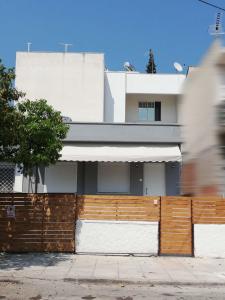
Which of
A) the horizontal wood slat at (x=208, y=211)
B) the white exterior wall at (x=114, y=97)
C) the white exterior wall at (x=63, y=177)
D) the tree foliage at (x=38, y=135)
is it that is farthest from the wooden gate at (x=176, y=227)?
the white exterior wall at (x=114, y=97)

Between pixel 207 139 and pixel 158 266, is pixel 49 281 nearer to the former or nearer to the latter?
pixel 158 266

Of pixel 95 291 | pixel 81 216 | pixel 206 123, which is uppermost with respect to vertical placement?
pixel 206 123

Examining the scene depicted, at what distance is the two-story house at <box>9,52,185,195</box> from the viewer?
21.6m

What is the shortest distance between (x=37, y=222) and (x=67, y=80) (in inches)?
487

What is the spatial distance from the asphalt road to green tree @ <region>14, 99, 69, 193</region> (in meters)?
4.13

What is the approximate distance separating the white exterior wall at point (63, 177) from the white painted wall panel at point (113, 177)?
4.00ft

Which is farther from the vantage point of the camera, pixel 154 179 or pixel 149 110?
pixel 149 110

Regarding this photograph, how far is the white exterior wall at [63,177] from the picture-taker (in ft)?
73.3

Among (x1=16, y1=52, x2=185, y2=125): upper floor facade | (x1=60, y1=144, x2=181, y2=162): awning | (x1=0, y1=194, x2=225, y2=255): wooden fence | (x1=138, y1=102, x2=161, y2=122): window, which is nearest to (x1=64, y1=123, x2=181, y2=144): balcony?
(x1=60, y1=144, x2=181, y2=162): awning

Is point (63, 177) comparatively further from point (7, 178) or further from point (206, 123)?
point (206, 123)

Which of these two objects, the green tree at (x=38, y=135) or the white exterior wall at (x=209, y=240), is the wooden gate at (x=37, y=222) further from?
the white exterior wall at (x=209, y=240)

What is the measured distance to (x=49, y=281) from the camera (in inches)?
465

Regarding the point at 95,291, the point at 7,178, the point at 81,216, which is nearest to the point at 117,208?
the point at 81,216

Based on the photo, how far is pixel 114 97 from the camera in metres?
28.7
